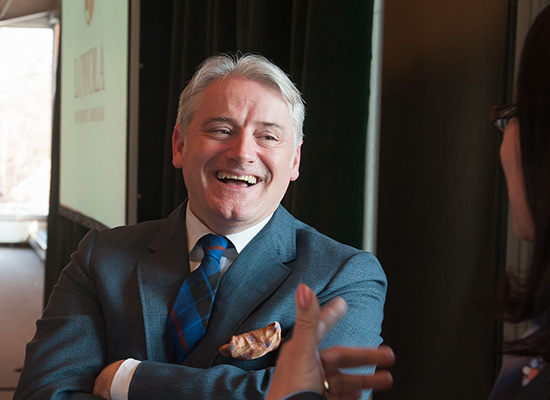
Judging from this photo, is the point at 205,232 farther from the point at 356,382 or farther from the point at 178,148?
the point at 356,382

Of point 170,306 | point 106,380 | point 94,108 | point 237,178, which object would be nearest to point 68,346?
point 106,380

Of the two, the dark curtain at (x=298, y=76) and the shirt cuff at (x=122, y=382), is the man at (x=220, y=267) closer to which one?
the shirt cuff at (x=122, y=382)

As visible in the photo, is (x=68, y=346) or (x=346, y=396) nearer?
(x=346, y=396)

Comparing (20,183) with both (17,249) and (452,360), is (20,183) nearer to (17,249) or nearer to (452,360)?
(17,249)

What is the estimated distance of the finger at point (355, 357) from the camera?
974mm

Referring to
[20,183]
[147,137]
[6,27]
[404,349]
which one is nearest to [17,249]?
[20,183]

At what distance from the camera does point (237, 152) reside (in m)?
1.65

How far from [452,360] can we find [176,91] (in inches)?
80.4

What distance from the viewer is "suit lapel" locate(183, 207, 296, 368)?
1.53 m

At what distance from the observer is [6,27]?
10703 mm

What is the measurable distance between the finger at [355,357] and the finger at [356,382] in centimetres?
2

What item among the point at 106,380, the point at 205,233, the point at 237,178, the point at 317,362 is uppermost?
the point at 237,178

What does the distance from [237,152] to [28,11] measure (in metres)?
8.84

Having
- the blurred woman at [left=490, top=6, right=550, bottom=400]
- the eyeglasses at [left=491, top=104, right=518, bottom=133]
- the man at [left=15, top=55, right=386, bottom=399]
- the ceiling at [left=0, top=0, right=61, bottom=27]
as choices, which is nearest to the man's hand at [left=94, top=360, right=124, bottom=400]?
the man at [left=15, top=55, right=386, bottom=399]
